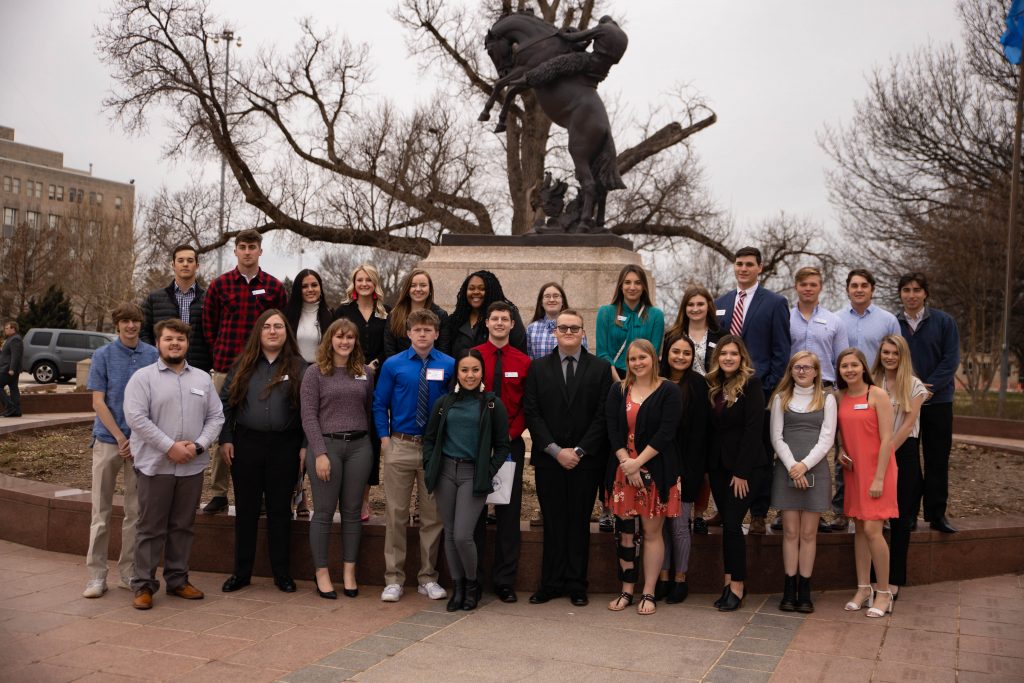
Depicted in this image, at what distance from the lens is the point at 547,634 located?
16.7 feet

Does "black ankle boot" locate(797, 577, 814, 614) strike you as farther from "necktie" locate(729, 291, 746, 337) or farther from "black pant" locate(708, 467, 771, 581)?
"necktie" locate(729, 291, 746, 337)

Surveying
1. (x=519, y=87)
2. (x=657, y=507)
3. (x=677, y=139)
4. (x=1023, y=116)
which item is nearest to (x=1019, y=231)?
(x=1023, y=116)

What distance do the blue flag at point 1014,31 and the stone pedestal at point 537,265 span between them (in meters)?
12.1

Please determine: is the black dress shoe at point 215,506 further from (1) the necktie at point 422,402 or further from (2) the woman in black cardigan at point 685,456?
(2) the woman in black cardigan at point 685,456

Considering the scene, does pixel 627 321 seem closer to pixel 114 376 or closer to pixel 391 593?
pixel 391 593

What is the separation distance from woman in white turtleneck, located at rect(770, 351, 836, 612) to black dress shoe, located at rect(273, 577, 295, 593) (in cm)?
303

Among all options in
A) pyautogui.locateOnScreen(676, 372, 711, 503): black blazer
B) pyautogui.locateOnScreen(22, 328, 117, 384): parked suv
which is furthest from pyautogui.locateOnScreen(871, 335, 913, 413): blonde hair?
pyautogui.locateOnScreen(22, 328, 117, 384): parked suv

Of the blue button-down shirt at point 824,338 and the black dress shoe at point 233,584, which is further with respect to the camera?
the blue button-down shirt at point 824,338

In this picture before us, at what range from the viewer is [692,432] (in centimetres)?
571

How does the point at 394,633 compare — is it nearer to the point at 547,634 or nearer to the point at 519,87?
the point at 547,634

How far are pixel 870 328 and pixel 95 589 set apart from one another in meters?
5.31

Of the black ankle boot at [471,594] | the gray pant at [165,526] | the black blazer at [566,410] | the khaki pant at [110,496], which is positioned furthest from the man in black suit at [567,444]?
the khaki pant at [110,496]

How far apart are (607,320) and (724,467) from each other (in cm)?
136

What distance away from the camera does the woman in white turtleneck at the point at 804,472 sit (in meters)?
5.59
